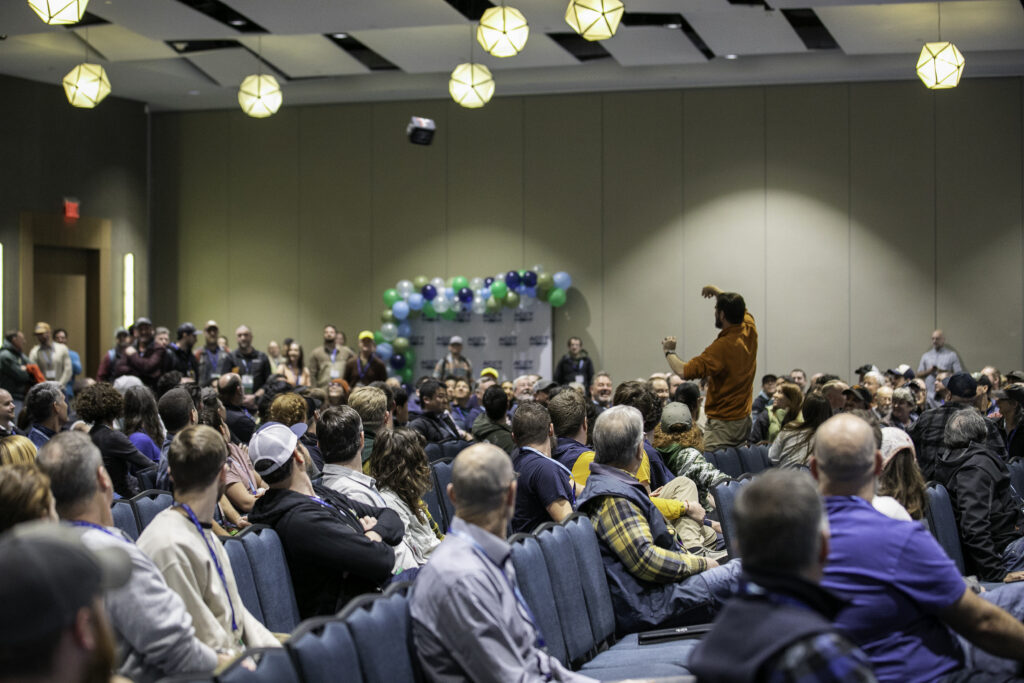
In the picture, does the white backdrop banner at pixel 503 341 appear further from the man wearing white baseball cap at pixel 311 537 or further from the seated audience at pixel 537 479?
the man wearing white baseball cap at pixel 311 537

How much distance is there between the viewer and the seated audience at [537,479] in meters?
4.63

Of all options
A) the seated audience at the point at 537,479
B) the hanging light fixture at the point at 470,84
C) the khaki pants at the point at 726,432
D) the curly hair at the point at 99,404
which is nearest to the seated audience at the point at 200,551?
the seated audience at the point at 537,479

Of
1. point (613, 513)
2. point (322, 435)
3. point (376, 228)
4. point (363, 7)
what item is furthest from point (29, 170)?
point (613, 513)

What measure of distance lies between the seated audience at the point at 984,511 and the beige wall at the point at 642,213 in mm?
10029

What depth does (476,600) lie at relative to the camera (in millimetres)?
2691

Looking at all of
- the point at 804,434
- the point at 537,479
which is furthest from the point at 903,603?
the point at 804,434

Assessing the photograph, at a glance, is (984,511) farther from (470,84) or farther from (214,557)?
(470,84)

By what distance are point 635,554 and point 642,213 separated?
1219 centimetres

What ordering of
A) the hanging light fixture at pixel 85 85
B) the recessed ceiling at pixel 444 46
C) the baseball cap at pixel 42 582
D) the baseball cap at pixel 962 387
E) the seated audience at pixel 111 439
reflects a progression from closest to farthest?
the baseball cap at pixel 42 582 → the seated audience at pixel 111 439 → the baseball cap at pixel 962 387 → the recessed ceiling at pixel 444 46 → the hanging light fixture at pixel 85 85

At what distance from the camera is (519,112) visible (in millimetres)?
16125

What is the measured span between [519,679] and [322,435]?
1.88 m

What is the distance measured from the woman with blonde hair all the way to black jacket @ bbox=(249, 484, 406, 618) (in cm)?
103

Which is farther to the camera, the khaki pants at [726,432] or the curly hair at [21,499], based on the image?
the khaki pants at [726,432]

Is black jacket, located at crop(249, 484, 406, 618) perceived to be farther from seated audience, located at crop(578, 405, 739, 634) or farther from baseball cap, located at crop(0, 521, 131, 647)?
baseball cap, located at crop(0, 521, 131, 647)
